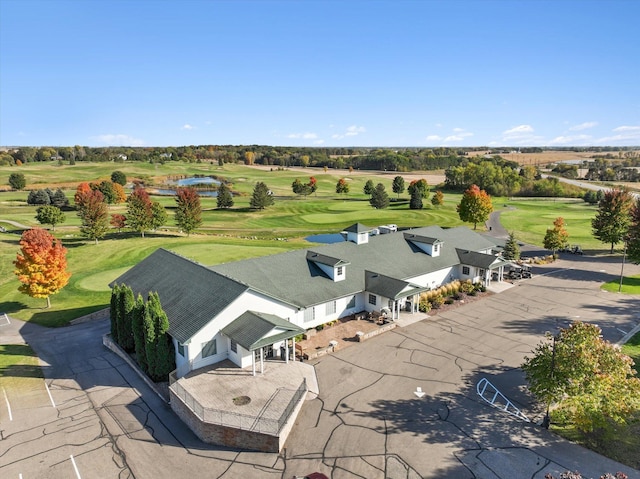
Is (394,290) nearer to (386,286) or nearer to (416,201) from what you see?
(386,286)

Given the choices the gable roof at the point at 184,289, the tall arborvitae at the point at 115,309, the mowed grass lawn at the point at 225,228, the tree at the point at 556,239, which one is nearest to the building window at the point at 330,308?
the gable roof at the point at 184,289

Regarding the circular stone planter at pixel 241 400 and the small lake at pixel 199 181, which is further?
the small lake at pixel 199 181

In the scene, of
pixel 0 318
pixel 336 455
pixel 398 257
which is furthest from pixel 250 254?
pixel 336 455

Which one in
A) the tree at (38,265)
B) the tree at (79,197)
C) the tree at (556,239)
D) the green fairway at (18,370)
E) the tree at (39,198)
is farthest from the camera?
the tree at (39,198)

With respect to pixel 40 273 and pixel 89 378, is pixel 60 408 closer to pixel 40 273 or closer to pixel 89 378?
pixel 89 378

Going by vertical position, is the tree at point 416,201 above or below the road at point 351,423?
above

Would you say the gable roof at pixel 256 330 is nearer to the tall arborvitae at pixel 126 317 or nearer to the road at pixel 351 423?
the road at pixel 351 423

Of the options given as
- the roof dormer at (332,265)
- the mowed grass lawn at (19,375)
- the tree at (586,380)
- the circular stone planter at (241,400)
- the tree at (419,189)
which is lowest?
the mowed grass lawn at (19,375)

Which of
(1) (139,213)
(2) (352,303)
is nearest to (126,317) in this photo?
(2) (352,303)
